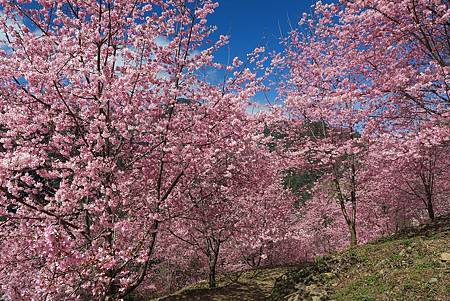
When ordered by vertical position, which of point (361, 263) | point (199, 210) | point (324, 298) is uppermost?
Answer: point (199, 210)

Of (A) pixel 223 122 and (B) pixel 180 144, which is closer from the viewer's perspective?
(B) pixel 180 144

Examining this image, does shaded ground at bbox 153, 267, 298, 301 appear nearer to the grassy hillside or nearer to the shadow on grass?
the shadow on grass

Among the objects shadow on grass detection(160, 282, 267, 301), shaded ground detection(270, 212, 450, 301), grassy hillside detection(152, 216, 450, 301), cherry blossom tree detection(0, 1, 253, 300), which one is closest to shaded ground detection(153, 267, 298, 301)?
shadow on grass detection(160, 282, 267, 301)

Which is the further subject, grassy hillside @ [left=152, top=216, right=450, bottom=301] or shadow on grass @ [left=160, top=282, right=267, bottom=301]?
shadow on grass @ [left=160, top=282, right=267, bottom=301]

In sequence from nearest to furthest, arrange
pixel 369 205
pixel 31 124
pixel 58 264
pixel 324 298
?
pixel 58 264, pixel 31 124, pixel 324 298, pixel 369 205

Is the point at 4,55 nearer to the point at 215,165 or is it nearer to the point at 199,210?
the point at 215,165

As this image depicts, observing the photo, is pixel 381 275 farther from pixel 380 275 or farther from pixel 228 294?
pixel 228 294

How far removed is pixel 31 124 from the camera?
24.9 ft

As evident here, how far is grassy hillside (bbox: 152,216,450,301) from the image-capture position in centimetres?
700

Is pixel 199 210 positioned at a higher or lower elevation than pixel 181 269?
higher

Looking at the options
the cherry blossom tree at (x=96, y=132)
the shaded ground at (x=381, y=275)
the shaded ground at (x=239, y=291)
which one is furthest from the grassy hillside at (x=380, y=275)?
the cherry blossom tree at (x=96, y=132)

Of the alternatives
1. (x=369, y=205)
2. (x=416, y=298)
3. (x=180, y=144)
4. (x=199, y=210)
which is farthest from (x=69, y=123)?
(x=369, y=205)

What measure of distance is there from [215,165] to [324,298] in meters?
4.21

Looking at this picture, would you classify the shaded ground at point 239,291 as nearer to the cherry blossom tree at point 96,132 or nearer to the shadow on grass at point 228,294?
the shadow on grass at point 228,294
